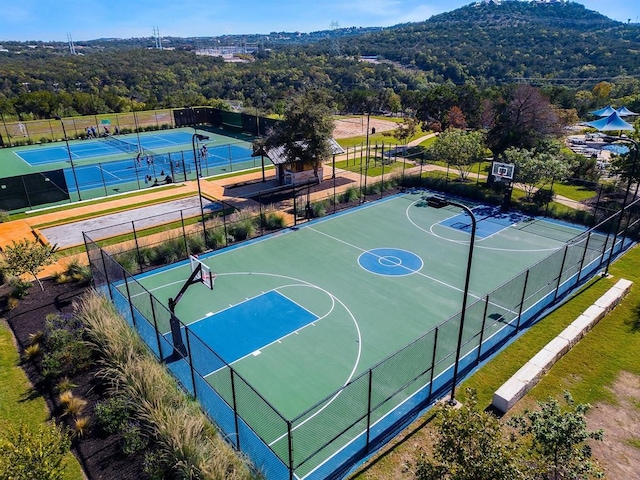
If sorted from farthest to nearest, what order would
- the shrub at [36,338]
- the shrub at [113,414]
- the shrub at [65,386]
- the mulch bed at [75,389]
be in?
the shrub at [36,338] → the shrub at [65,386] → the shrub at [113,414] → the mulch bed at [75,389]

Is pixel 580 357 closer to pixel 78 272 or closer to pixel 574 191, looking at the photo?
pixel 78 272

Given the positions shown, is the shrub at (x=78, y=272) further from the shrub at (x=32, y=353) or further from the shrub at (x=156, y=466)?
the shrub at (x=156, y=466)

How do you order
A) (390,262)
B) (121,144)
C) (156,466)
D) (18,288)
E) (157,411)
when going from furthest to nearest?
(121,144) → (390,262) → (18,288) → (157,411) → (156,466)

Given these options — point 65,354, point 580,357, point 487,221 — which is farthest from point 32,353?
point 487,221

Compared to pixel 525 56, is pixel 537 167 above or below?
below

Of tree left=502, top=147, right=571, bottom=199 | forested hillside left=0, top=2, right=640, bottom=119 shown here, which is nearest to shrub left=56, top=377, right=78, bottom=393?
tree left=502, top=147, right=571, bottom=199

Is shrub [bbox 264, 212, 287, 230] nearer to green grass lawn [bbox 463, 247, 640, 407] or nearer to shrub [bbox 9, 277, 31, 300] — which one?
shrub [bbox 9, 277, 31, 300]

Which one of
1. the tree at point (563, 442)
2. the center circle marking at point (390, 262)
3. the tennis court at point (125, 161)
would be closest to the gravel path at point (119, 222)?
the tennis court at point (125, 161)
